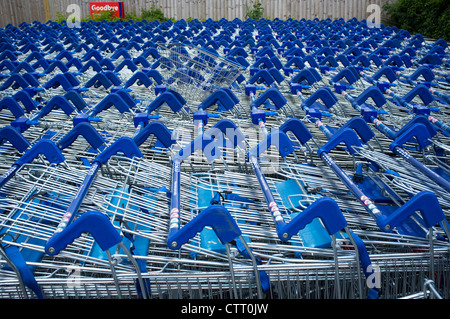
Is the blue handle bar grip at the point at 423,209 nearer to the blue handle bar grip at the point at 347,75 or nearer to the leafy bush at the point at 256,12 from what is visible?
the blue handle bar grip at the point at 347,75

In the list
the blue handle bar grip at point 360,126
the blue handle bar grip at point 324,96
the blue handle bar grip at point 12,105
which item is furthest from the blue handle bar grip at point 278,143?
the blue handle bar grip at point 12,105

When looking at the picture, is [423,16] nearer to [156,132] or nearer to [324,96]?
[324,96]

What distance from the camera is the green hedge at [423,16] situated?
36.9ft

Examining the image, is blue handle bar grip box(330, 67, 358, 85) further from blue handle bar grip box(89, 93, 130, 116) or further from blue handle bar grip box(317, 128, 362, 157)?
blue handle bar grip box(89, 93, 130, 116)

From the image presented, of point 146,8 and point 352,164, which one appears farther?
point 146,8

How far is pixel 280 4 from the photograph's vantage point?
48.6 feet

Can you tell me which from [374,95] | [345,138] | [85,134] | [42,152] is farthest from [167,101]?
[374,95]

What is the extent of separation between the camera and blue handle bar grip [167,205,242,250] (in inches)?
65.2

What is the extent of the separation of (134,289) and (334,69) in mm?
4860

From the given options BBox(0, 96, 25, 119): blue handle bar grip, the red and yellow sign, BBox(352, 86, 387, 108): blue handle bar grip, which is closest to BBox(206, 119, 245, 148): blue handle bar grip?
BBox(352, 86, 387, 108): blue handle bar grip

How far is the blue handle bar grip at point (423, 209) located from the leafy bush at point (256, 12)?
1356 cm

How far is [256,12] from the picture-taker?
46.7 ft
